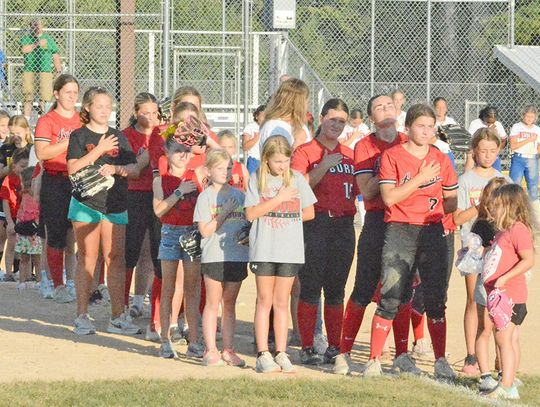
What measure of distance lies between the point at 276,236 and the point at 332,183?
0.70 meters

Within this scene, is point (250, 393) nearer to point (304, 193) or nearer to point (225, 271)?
point (225, 271)

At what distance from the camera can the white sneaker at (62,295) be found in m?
11.1

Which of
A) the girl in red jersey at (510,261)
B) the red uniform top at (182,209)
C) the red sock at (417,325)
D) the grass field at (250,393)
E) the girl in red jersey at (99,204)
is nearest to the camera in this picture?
the grass field at (250,393)

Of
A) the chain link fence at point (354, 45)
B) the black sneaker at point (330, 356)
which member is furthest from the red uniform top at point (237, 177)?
the chain link fence at point (354, 45)

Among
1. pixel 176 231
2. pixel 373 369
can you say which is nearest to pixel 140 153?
pixel 176 231

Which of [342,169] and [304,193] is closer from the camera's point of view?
[304,193]

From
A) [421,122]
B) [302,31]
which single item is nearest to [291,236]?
[421,122]

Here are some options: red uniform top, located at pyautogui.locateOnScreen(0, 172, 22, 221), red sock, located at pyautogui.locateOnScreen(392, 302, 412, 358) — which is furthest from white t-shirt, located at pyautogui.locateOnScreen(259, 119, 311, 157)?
red uniform top, located at pyautogui.locateOnScreen(0, 172, 22, 221)

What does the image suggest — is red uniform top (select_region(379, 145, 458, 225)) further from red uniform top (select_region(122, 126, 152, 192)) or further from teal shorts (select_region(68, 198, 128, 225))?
red uniform top (select_region(122, 126, 152, 192))

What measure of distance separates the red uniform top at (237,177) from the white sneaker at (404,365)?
5.25ft

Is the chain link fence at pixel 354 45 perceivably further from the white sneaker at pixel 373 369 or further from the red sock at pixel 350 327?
the white sneaker at pixel 373 369

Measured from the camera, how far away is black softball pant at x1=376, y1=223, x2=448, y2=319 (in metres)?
7.60

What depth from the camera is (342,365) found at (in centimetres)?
788

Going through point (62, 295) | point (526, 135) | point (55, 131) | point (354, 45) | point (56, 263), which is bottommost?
point (62, 295)
